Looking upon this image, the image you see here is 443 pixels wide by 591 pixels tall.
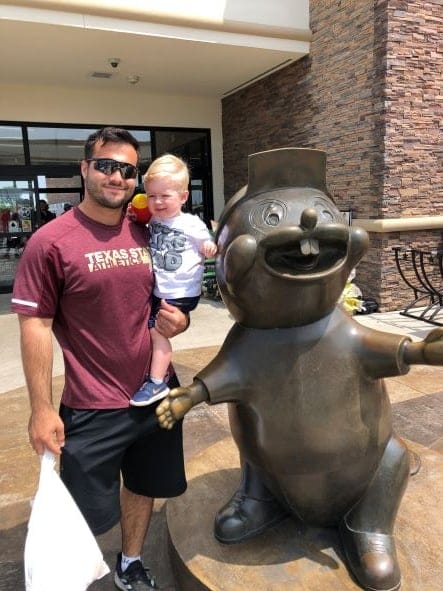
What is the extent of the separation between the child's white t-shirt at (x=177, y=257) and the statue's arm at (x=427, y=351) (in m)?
0.80

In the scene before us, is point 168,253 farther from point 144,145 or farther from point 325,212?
point 144,145

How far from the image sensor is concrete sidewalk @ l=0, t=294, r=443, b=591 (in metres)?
2.35

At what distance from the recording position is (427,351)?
1.64m

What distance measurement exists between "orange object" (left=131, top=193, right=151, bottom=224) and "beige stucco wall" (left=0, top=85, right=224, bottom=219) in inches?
336

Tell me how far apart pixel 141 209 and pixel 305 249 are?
80cm

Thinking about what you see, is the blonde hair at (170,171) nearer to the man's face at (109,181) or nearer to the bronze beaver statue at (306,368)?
the man's face at (109,181)

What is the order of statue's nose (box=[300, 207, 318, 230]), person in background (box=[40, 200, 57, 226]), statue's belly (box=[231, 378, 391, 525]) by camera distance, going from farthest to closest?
person in background (box=[40, 200, 57, 226]), statue's belly (box=[231, 378, 391, 525]), statue's nose (box=[300, 207, 318, 230])

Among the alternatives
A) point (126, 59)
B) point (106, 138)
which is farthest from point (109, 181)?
point (126, 59)

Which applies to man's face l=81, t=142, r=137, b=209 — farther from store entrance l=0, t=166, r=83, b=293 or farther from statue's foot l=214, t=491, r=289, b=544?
store entrance l=0, t=166, r=83, b=293

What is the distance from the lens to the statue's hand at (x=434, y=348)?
1612 mm

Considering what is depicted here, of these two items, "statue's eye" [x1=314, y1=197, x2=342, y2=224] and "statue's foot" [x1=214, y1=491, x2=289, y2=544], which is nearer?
"statue's eye" [x1=314, y1=197, x2=342, y2=224]

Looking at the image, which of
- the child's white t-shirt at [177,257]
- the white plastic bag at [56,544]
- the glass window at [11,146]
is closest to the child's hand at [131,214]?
the child's white t-shirt at [177,257]

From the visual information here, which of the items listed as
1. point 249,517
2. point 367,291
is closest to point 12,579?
point 249,517

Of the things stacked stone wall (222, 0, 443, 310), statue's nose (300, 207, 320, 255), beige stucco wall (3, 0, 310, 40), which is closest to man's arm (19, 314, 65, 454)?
statue's nose (300, 207, 320, 255)
